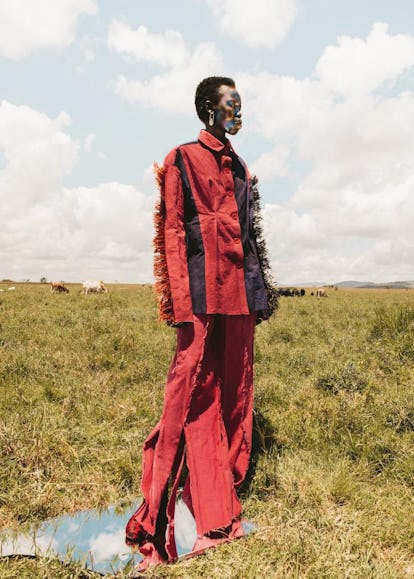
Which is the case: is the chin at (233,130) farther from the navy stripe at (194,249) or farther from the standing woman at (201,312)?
the navy stripe at (194,249)

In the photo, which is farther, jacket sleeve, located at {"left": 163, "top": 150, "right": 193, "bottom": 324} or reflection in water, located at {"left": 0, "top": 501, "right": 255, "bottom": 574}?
jacket sleeve, located at {"left": 163, "top": 150, "right": 193, "bottom": 324}

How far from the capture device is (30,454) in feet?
11.7

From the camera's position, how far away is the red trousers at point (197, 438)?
2775 mm

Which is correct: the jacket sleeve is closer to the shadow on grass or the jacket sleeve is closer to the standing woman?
the standing woman

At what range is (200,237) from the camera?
286 cm

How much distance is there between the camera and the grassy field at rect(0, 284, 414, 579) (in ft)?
8.40

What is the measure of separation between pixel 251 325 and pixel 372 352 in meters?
4.38

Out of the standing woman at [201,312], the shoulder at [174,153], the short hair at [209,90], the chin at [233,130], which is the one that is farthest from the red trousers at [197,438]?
the short hair at [209,90]

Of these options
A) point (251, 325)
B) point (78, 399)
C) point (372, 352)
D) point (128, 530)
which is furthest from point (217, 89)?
point (372, 352)

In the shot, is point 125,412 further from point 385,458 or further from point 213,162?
point 213,162

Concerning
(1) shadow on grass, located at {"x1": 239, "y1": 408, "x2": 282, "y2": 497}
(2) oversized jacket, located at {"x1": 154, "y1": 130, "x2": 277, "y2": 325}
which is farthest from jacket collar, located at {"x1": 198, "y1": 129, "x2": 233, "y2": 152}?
(1) shadow on grass, located at {"x1": 239, "y1": 408, "x2": 282, "y2": 497}

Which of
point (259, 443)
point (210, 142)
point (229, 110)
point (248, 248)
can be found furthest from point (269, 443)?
point (229, 110)

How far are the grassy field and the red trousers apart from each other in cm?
28

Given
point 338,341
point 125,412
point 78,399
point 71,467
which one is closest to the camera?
point 71,467
